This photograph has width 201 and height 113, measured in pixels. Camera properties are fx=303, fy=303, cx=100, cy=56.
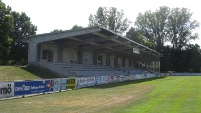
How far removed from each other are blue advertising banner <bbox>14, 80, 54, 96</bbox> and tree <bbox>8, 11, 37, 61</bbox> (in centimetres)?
4150

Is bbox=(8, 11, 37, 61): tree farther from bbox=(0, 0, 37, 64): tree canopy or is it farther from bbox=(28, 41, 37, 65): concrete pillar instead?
bbox=(28, 41, 37, 65): concrete pillar

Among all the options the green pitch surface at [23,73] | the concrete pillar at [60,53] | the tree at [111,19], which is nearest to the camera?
the green pitch surface at [23,73]

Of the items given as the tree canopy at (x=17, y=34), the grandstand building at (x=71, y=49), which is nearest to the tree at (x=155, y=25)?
the grandstand building at (x=71, y=49)

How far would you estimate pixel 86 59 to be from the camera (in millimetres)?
59312

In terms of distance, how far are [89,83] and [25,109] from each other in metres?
20.2

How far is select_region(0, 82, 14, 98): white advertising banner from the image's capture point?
785 inches

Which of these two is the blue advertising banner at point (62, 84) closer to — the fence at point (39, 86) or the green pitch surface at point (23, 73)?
the fence at point (39, 86)

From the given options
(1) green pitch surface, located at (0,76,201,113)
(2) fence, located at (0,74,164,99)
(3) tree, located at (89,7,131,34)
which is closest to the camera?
(1) green pitch surface, located at (0,76,201,113)

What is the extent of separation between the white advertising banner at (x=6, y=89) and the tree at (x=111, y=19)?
277 feet

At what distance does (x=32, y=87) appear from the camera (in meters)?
23.3

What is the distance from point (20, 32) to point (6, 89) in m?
50.6

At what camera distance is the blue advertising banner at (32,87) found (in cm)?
2161

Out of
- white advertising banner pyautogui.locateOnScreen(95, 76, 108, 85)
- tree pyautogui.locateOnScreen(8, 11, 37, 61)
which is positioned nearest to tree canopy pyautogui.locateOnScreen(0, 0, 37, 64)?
tree pyautogui.locateOnScreen(8, 11, 37, 61)

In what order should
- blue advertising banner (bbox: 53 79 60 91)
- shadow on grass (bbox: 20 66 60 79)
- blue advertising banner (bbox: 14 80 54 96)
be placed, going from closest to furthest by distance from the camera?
blue advertising banner (bbox: 14 80 54 96) → blue advertising banner (bbox: 53 79 60 91) → shadow on grass (bbox: 20 66 60 79)
